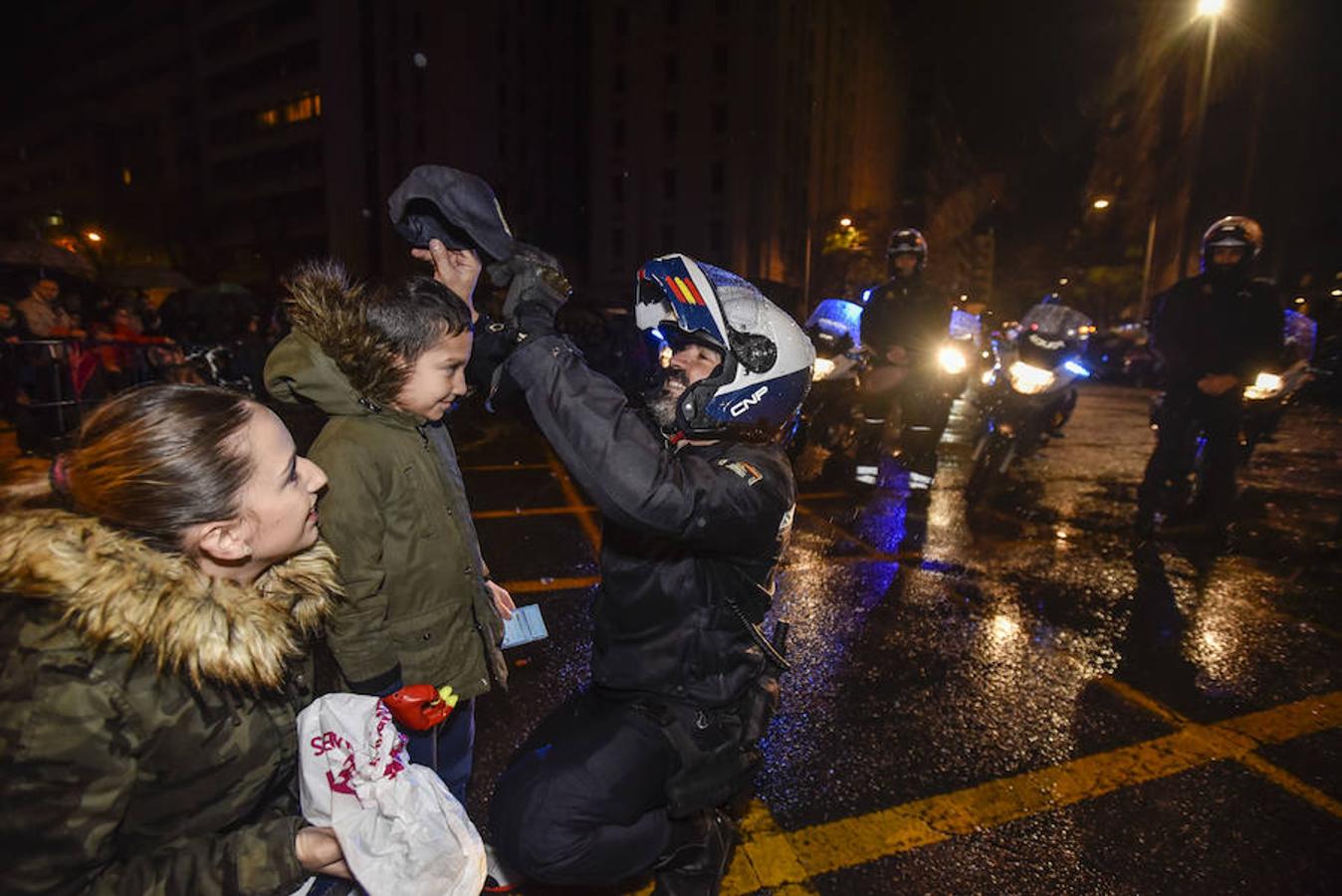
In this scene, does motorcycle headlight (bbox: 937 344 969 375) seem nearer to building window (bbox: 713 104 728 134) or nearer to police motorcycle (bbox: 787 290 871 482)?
police motorcycle (bbox: 787 290 871 482)

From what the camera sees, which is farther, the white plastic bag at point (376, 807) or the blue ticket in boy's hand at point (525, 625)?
the blue ticket in boy's hand at point (525, 625)

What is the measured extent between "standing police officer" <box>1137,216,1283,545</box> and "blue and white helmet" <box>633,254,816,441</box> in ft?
18.1

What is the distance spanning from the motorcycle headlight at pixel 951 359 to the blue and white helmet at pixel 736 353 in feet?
18.6

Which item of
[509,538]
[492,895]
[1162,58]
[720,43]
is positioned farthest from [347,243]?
[492,895]

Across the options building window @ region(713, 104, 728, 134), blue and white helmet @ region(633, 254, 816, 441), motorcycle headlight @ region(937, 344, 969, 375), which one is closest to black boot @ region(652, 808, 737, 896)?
blue and white helmet @ region(633, 254, 816, 441)

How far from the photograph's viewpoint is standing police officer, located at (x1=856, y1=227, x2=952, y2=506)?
291 inches

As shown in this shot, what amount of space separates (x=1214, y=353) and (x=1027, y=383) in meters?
1.79

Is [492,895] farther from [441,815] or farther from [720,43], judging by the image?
[720,43]

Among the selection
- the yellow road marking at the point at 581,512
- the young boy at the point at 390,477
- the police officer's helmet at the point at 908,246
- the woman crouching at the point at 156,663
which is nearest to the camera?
the woman crouching at the point at 156,663

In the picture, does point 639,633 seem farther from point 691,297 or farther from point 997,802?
point 997,802

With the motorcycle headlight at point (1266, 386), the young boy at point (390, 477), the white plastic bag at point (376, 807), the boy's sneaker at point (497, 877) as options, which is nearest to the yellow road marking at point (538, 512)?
the young boy at point (390, 477)

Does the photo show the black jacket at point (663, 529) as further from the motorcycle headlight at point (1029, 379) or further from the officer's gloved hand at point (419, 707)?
the motorcycle headlight at point (1029, 379)

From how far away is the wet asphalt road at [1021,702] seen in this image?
2.61 m

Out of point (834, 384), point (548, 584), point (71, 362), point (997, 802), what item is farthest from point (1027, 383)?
point (71, 362)
